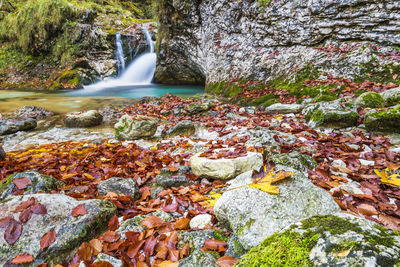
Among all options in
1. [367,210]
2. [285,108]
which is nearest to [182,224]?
[367,210]

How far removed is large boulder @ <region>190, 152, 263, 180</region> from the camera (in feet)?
8.38

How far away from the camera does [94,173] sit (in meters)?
3.18

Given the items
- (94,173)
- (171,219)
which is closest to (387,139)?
(171,219)

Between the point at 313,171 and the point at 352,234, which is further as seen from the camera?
the point at 313,171

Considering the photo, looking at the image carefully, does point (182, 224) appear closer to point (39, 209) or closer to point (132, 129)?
point (39, 209)

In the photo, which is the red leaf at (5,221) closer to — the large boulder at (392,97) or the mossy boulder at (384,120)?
the mossy boulder at (384,120)

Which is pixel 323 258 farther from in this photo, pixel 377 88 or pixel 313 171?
pixel 377 88

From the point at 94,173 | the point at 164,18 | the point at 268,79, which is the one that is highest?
the point at 164,18

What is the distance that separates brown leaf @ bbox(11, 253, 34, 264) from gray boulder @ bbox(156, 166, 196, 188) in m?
1.45

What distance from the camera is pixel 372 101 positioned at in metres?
4.50

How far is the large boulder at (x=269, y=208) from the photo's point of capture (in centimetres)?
139

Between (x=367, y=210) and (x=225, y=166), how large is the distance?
1.42 m

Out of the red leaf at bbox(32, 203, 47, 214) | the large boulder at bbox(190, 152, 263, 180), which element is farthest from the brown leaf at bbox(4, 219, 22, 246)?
the large boulder at bbox(190, 152, 263, 180)

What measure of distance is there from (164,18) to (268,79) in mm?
8943
